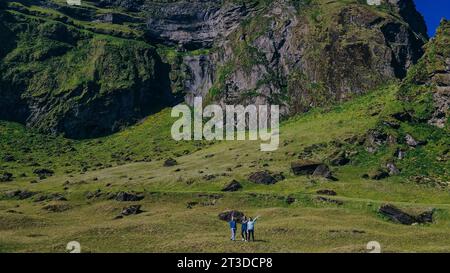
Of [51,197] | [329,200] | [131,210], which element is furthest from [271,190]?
[51,197]

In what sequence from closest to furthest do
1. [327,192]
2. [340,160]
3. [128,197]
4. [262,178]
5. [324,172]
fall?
[327,192], [128,197], [262,178], [324,172], [340,160]

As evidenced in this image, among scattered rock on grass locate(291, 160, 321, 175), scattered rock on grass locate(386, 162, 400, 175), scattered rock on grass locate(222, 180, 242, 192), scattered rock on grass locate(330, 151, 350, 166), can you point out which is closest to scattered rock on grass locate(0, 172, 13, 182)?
scattered rock on grass locate(222, 180, 242, 192)

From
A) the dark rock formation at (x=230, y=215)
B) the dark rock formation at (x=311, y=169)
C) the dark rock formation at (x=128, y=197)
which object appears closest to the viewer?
the dark rock formation at (x=230, y=215)

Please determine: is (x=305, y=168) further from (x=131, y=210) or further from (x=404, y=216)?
(x=131, y=210)

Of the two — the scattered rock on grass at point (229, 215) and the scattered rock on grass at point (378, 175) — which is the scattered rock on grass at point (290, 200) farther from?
the scattered rock on grass at point (378, 175)

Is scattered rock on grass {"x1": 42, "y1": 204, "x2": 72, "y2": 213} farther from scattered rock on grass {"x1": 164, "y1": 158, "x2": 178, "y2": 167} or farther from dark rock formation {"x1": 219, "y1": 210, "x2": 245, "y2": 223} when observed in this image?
scattered rock on grass {"x1": 164, "y1": 158, "x2": 178, "y2": 167}

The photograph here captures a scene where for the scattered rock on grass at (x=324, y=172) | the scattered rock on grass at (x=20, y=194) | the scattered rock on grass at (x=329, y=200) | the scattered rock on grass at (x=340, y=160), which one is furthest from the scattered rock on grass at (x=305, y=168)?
the scattered rock on grass at (x=20, y=194)

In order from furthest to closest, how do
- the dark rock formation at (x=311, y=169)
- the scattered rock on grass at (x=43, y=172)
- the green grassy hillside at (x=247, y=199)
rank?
the scattered rock on grass at (x=43, y=172) < the dark rock formation at (x=311, y=169) < the green grassy hillside at (x=247, y=199)

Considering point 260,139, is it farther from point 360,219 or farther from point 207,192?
point 360,219

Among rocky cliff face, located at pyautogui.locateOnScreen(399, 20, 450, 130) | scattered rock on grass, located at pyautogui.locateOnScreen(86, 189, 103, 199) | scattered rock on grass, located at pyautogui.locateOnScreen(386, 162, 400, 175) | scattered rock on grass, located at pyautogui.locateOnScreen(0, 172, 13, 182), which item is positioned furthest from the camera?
scattered rock on grass, located at pyautogui.locateOnScreen(0, 172, 13, 182)

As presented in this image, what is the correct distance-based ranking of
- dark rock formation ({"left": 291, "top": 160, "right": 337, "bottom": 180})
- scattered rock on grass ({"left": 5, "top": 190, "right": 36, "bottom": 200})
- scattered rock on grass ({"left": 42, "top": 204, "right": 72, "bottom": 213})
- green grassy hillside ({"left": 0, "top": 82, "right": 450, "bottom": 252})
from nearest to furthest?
green grassy hillside ({"left": 0, "top": 82, "right": 450, "bottom": 252}) < scattered rock on grass ({"left": 42, "top": 204, "right": 72, "bottom": 213}) < dark rock formation ({"left": 291, "top": 160, "right": 337, "bottom": 180}) < scattered rock on grass ({"left": 5, "top": 190, "right": 36, "bottom": 200})

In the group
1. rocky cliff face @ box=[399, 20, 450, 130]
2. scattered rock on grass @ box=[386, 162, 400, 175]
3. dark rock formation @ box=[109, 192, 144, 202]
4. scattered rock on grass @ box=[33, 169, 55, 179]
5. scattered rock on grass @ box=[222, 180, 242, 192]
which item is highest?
rocky cliff face @ box=[399, 20, 450, 130]

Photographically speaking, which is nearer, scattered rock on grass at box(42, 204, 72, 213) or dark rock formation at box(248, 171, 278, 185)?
scattered rock on grass at box(42, 204, 72, 213)
